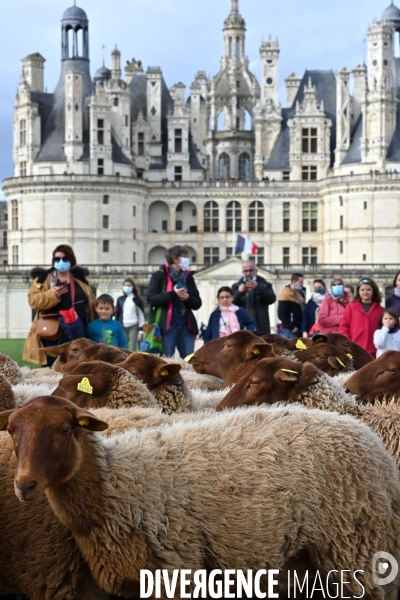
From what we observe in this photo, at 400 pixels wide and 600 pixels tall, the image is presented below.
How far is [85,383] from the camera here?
6430mm

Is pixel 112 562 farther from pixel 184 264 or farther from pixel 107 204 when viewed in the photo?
pixel 107 204

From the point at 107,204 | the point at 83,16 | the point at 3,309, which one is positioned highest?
the point at 83,16

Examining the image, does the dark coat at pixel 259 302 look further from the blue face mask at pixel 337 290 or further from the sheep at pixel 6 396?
the sheep at pixel 6 396

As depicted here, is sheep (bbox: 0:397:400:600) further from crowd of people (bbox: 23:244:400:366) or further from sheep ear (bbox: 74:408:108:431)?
crowd of people (bbox: 23:244:400:366)

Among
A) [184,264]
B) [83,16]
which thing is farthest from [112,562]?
[83,16]

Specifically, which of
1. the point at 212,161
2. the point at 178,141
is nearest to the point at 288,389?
the point at 178,141

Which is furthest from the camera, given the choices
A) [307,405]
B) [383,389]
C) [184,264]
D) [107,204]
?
[107,204]

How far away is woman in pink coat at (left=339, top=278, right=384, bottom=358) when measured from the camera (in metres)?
12.0

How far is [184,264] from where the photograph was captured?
38.2 ft

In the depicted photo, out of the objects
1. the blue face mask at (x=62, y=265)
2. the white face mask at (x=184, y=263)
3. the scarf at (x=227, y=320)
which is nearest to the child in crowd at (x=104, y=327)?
the blue face mask at (x=62, y=265)

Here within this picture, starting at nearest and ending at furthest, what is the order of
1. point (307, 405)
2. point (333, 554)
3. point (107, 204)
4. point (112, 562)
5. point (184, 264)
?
point (112, 562)
point (333, 554)
point (307, 405)
point (184, 264)
point (107, 204)

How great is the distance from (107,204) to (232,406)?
5430cm

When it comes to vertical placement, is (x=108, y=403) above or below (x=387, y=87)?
below

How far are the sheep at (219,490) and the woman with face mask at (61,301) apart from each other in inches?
207
